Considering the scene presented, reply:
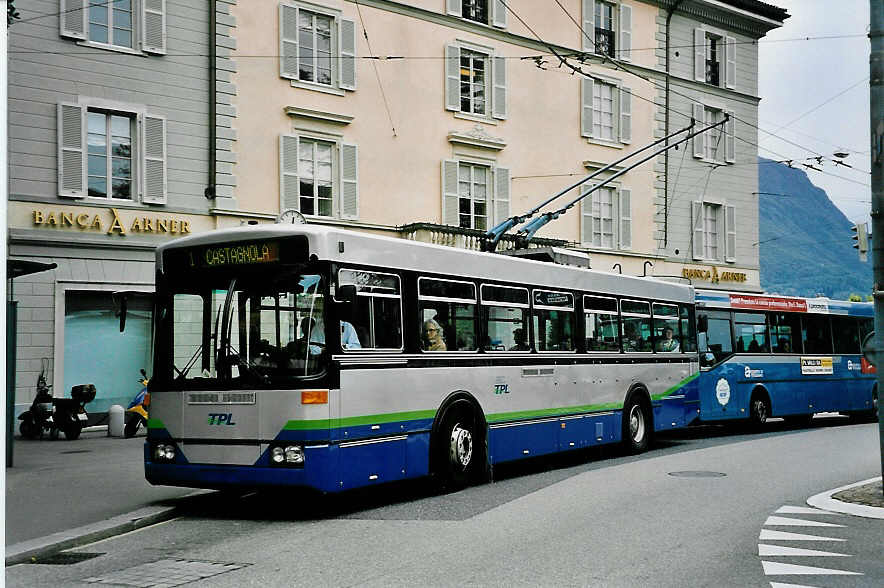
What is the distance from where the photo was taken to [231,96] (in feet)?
82.6

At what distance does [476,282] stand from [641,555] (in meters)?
5.38

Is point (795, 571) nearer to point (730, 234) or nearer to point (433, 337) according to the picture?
point (433, 337)

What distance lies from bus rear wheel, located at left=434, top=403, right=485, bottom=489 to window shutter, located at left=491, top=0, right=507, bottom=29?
1982cm

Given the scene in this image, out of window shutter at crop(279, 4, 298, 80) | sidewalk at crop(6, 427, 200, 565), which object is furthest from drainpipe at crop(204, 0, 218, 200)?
sidewalk at crop(6, 427, 200, 565)

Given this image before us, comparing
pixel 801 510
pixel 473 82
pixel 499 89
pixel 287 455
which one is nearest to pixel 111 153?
pixel 473 82

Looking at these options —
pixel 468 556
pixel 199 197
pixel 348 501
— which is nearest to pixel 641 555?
pixel 468 556

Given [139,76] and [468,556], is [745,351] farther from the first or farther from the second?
[468,556]

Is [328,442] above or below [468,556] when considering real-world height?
above

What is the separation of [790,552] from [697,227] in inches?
1162

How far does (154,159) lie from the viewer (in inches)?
930

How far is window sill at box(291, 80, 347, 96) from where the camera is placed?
26.1 metres

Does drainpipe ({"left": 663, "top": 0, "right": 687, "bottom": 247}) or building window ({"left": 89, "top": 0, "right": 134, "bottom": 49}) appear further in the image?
drainpipe ({"left": 663, "top": 0, "right": 687, "bottom": 247})

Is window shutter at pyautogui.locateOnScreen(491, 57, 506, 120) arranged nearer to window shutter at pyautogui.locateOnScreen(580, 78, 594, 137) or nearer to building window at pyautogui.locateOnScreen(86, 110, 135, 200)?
window shutter at pyautogui.locateOnScreen(580, 78, 594, 137)

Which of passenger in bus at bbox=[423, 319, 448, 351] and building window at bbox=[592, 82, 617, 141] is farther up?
Answer: building window at bbox=[592, 82, 617, 141]
